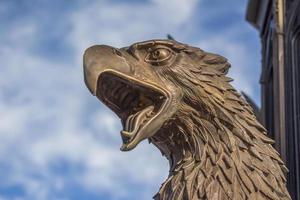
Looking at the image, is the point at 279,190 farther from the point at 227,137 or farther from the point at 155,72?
the point at 155,72

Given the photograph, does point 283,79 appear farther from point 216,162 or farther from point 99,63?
point 99,63

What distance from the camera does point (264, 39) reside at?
2186cm

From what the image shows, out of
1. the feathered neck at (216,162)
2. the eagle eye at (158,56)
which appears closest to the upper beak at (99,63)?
Result: the eagle eye at (158,56)

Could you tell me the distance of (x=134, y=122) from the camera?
305 centimetres

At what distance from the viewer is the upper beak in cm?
299

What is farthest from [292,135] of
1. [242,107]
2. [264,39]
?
[242,107]

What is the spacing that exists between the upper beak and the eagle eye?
0.16 metres

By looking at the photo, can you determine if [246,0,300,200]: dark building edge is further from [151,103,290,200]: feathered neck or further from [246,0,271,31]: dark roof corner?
[151,103,290,200]: feathered neck

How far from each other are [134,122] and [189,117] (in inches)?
11.2

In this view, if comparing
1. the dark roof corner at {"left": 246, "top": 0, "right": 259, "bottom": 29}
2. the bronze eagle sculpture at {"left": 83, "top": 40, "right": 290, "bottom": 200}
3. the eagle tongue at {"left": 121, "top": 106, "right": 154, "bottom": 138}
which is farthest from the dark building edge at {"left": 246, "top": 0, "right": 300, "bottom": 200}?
the eagle tongue at {"left": 121, "top": 106, "right": 154, "bottom": 138}

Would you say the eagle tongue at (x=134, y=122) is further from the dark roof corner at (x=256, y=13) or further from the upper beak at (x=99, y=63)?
the dark roof corner at (x=256, y=13)

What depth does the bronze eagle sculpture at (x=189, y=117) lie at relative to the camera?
10.1 feet

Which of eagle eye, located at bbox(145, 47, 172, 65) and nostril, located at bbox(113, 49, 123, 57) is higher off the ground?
eagle eye, located at bbox(145, 47, 172, 65)

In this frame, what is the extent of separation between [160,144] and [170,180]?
20 cm
